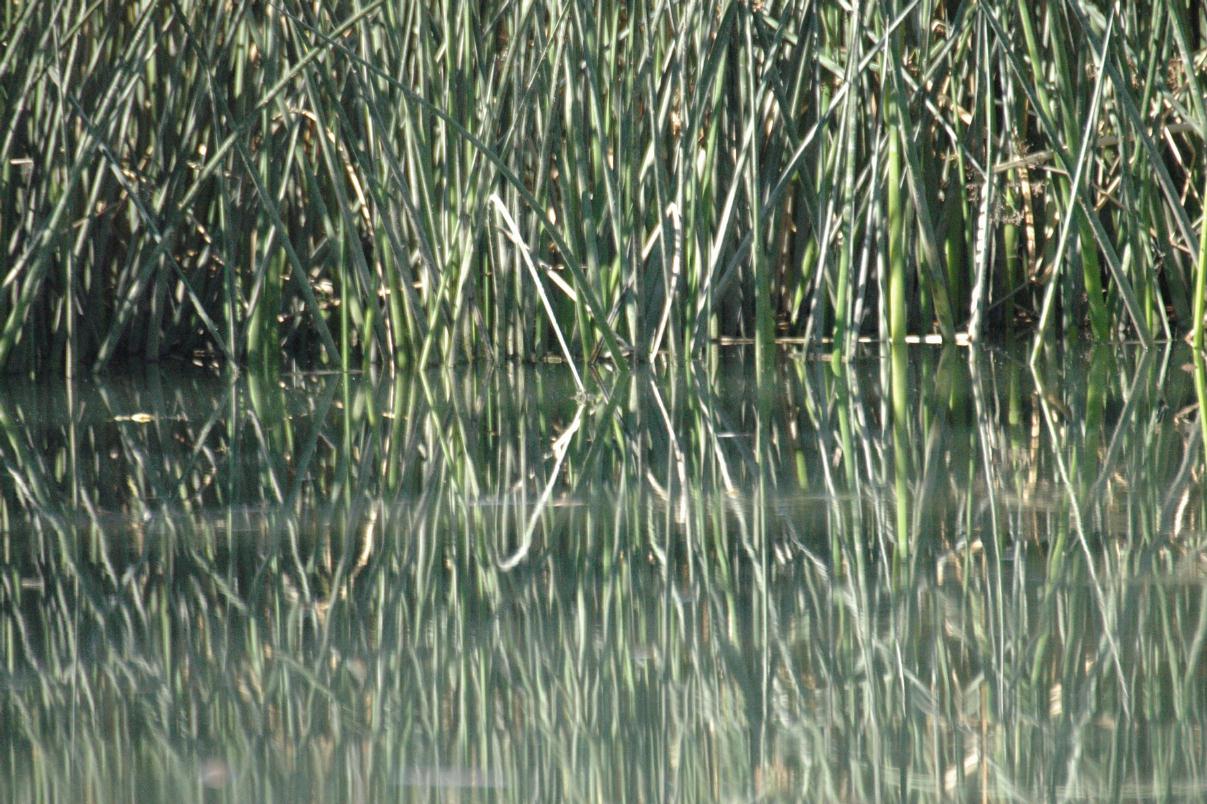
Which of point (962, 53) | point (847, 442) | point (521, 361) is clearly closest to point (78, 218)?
point (521, 361)

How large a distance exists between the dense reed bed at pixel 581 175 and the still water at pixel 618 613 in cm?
68

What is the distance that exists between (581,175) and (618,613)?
1.40 metres

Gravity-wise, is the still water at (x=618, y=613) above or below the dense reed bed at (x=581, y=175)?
below

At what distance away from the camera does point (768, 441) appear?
1.31 m

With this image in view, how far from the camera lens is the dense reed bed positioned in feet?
6.65

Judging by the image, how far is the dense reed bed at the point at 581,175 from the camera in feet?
6.65

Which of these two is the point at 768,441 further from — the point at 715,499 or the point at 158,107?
the point at 158,107

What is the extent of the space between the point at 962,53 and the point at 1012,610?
1.81 meters

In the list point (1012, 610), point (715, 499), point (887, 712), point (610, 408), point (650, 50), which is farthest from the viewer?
point (650, 50)

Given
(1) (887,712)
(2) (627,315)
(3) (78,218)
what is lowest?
(1) (887,712)

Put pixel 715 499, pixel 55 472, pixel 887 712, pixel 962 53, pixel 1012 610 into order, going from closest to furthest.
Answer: pixel 887 712 → pixel 1012 610 → pixel 715 499 → pixel 55 472 → pixel 962 53

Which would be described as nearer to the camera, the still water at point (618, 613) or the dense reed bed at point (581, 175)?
the still water at point (618, 613)

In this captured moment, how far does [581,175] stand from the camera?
2057mm

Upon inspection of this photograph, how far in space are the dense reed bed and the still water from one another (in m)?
0.68
